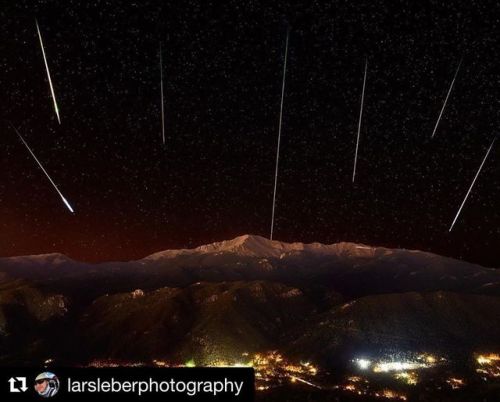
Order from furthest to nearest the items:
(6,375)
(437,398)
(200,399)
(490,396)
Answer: (437,398), (490,396), (6,375), (200,399)

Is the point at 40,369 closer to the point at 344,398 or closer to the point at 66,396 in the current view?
the point at 66,396

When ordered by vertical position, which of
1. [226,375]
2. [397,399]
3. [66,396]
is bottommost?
[397,399]

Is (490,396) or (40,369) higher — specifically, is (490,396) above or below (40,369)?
below

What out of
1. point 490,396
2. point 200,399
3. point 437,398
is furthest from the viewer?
point 437,398

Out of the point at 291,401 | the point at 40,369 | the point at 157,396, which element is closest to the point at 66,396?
the point at 40,369

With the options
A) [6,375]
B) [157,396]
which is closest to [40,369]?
[6,375]

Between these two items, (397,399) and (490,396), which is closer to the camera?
(490,396)

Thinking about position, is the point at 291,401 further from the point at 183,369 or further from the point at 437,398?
the point at 183,369
